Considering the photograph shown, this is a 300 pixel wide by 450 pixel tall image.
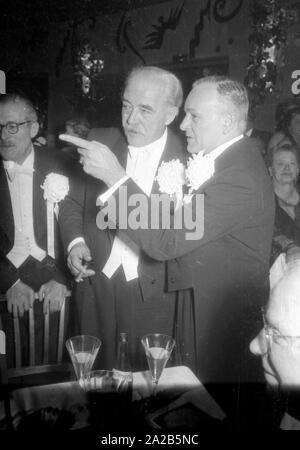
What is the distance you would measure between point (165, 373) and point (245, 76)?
1375 millimetres

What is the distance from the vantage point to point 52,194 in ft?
6.12

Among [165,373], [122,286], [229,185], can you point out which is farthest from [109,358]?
[229,185]

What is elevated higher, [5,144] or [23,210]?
[5,144]

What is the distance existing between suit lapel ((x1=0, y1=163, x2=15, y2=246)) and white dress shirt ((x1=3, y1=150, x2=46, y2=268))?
0.02m

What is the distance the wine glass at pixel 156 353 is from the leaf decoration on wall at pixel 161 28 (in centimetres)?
143

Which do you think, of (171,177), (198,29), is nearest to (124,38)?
(198,29)

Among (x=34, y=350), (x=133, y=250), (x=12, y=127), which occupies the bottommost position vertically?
(x=34, y=350)

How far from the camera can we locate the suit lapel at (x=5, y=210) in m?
1.87

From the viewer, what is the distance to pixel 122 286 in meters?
1.73

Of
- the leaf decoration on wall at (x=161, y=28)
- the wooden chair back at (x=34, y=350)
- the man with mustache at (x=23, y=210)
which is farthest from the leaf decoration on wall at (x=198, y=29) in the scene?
A: the wooden chair back at (x=34, y=350)

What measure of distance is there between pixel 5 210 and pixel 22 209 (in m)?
0.07

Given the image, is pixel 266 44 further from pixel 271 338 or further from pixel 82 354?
pixel 82 354
